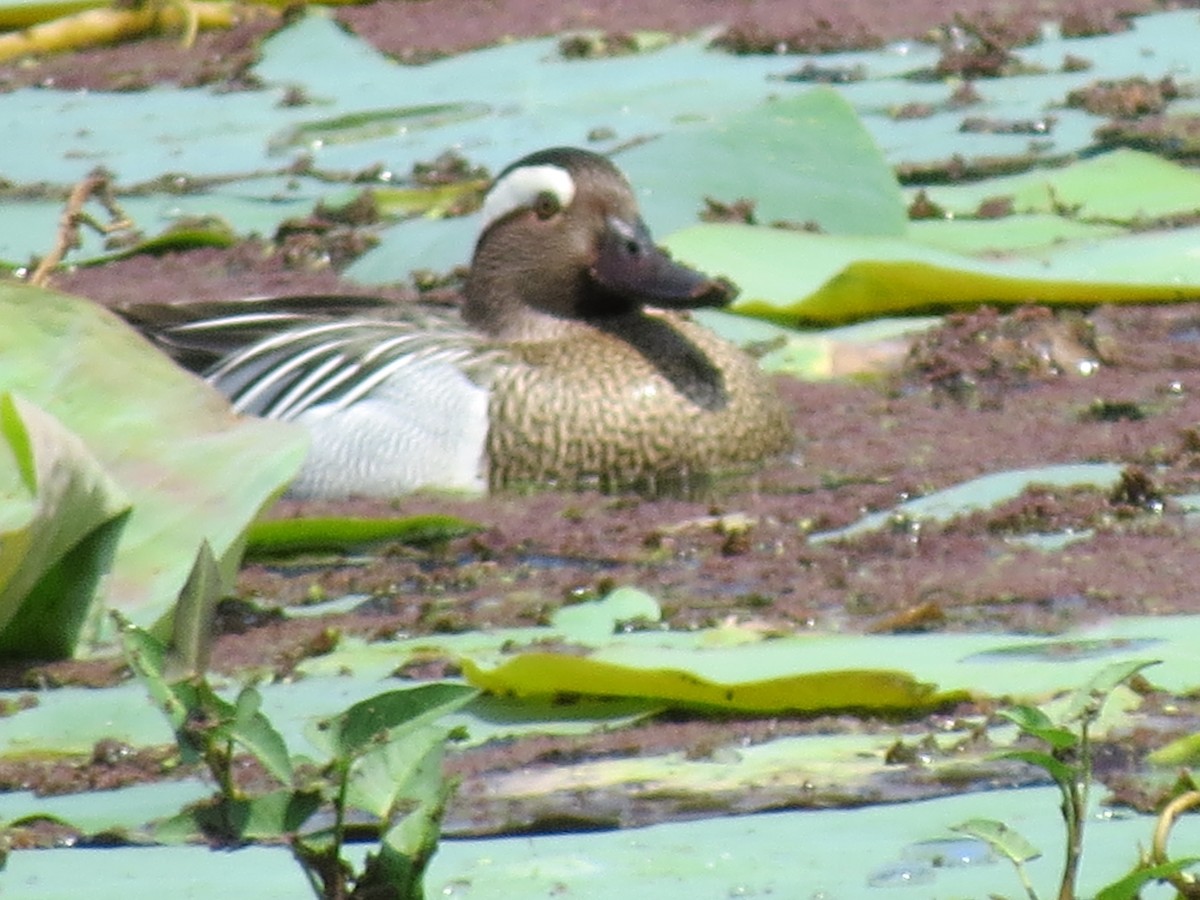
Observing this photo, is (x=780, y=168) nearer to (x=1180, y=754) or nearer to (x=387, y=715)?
(x=1180, y=754)

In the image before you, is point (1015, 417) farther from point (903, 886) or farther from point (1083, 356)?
point (903, 886)

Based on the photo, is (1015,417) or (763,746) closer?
(763,746)

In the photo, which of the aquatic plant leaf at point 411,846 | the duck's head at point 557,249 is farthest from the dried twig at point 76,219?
Answer: the aquatic plant leaf at point 411,846

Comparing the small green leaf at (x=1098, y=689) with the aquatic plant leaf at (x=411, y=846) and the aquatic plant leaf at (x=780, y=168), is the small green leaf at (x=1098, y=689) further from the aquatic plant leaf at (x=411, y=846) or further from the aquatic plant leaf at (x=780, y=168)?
the aquatic plant leaf at (x=780, y=168)

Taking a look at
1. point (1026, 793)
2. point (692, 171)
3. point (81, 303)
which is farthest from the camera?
point (692, 171)

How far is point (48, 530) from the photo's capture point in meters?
3.15

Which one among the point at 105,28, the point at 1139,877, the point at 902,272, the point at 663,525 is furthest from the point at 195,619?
the point at 105,28

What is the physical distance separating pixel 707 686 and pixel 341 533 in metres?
1.51

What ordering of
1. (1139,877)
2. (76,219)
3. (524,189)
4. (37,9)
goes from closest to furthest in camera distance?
(1139,877), (76,219), (524,189), (37,9)

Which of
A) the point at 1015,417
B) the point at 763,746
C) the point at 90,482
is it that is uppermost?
the point at 90,482

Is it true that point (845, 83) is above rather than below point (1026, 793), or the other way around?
below

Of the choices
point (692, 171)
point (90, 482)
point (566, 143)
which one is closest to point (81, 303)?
point (90, 482)

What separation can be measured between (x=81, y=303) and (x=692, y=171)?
273 cm

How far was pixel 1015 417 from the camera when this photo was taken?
17.0ft
